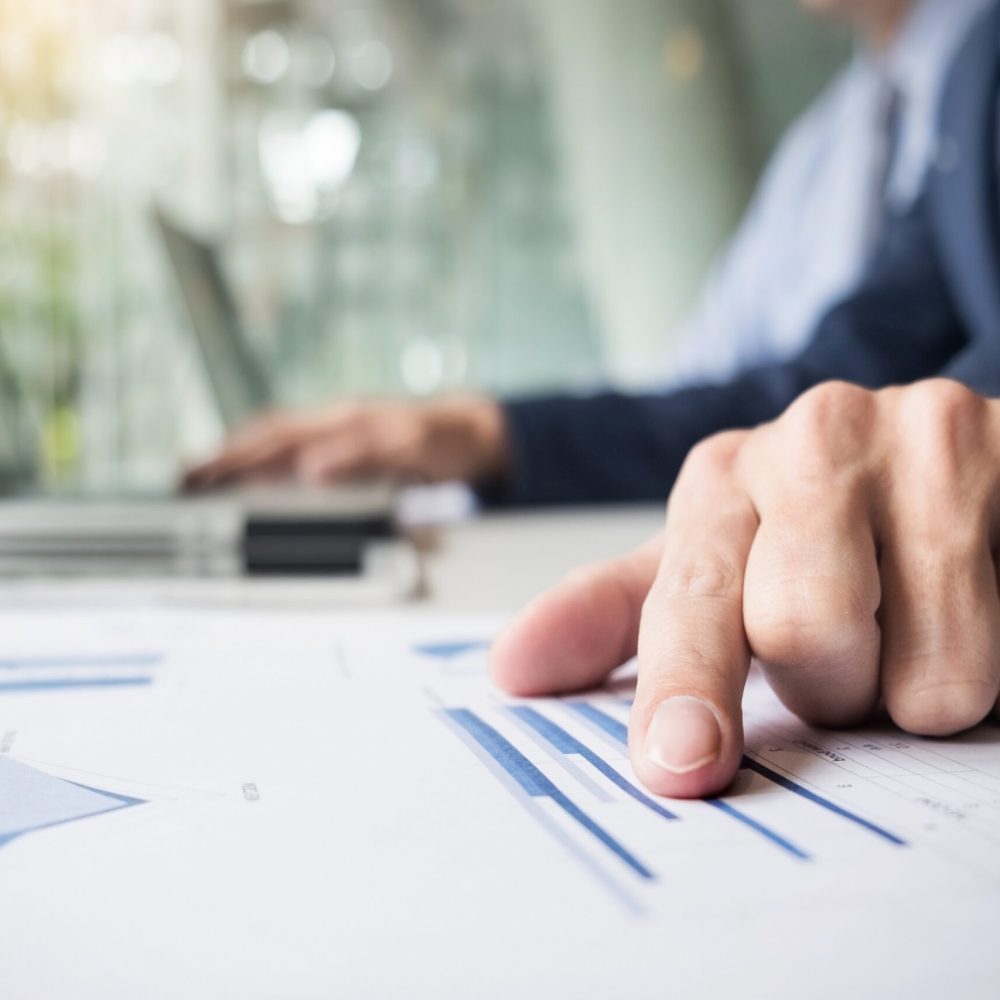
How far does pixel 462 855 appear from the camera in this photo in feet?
0.70

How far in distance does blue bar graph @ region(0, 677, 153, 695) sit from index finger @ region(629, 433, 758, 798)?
7.8 inches

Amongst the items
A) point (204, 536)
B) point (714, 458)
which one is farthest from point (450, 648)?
point (204, 536)

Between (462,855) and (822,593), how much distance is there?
0.14m

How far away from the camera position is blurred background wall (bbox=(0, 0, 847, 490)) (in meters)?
3.31

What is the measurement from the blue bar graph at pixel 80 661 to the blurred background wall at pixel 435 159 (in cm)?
288

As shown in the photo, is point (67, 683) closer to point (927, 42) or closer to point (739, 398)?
point (739, 398)

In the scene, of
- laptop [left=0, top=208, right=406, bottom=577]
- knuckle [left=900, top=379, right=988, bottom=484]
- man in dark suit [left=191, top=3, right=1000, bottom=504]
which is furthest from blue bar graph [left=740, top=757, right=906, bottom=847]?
man in dark suit [left=191, top=3, right=1000, bottom=504]

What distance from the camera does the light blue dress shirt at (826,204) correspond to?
114 centimetres

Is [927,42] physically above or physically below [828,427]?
above

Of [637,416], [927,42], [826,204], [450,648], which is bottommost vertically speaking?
[450,648]

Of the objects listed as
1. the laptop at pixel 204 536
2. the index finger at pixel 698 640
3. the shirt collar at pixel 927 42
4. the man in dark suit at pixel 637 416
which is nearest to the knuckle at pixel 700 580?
the index finger at pixel 698 640

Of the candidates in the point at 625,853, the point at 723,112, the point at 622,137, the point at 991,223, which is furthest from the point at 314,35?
the point at 625,853

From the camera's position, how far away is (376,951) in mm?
171

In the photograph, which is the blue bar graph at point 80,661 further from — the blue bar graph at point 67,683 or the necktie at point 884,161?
the necktie at point 884,161
